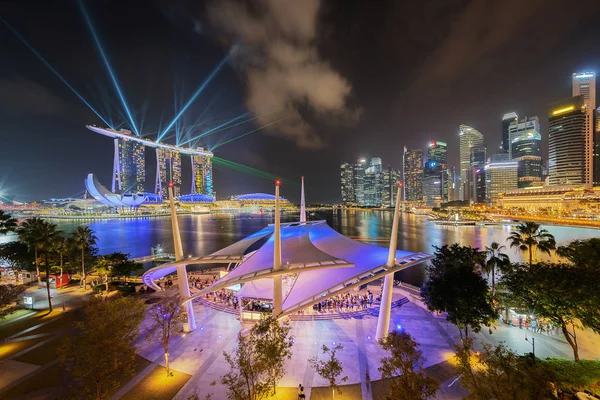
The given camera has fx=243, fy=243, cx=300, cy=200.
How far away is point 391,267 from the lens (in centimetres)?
1245

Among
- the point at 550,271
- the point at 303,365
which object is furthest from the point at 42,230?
the point at 550,271

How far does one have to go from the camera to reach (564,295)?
10641 millimetres

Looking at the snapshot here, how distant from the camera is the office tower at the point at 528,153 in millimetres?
163125

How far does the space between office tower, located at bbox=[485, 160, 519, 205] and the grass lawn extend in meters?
197

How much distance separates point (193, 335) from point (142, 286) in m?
12.2

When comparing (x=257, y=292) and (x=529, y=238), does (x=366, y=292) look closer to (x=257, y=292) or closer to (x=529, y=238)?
(x=257, y=292)

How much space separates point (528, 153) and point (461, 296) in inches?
8923

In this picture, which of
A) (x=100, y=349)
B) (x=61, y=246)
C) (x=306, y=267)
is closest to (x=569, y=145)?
(x=306, y=267)

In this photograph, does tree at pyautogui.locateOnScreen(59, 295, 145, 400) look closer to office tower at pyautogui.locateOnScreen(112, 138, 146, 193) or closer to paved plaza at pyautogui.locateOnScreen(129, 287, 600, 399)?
paved plaza at pyautogui.locateOnScreen(129, 287, 600, 399)

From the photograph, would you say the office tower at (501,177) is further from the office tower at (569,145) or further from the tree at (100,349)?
the tree at (100,349)

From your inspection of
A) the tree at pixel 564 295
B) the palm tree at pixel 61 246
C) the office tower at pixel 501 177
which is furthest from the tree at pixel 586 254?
the office tower at pixel 501 177

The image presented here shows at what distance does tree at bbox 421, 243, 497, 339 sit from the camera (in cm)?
1247

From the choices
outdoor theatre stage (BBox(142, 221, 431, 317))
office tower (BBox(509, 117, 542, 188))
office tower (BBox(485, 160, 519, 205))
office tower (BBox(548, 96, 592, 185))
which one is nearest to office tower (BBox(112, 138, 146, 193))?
outdoor theatre stage (BBox(142, 221, 431, 317))

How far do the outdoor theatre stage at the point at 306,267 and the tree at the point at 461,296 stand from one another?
7.15ft
